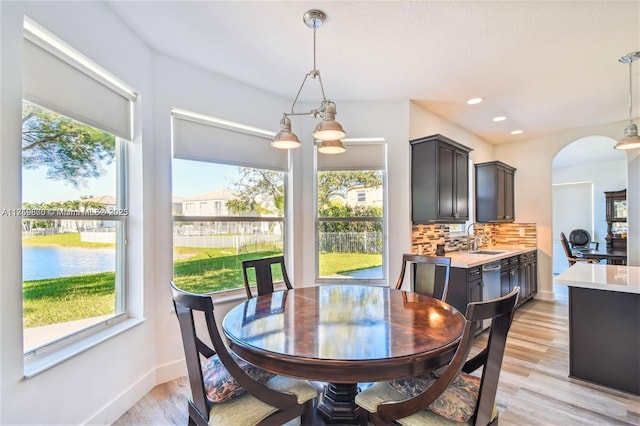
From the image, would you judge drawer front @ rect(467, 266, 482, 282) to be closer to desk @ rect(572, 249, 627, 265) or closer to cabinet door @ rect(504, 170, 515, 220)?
cabinet door @ rect(504, 170, 515, 220)

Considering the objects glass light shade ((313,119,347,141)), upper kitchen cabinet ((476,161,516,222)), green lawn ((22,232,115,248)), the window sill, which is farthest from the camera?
upper kitchen cabinet ((476,161,516,222))

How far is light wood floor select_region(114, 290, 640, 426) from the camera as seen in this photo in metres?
2.07

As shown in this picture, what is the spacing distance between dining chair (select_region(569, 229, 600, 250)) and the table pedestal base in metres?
7.91

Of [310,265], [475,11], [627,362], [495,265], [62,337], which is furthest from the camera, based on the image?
[495,265]

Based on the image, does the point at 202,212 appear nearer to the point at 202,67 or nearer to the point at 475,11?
the point at 202,67

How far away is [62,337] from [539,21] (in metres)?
3.86

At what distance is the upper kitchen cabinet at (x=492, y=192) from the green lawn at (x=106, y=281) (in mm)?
2530

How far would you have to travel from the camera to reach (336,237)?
12.1 feet

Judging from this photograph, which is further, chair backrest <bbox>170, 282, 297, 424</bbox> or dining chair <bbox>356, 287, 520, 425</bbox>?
chair backrest <bbox>170, 282, 297, 424</bbox>

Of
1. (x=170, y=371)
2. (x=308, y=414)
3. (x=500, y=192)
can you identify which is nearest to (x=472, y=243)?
(x=500, y=192)

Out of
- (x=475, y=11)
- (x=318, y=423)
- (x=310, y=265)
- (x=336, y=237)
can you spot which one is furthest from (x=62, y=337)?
(x=475, y=11)

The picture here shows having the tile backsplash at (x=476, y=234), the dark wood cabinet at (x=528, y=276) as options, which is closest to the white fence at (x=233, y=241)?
the tile backsplash at (x=476, y=234)

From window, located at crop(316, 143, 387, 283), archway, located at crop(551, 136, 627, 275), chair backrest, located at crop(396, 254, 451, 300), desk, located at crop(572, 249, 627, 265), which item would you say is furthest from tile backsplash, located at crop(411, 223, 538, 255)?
archway, located at crop(551, 136, 627, 275)

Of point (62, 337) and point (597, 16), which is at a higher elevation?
point (597, 16)
